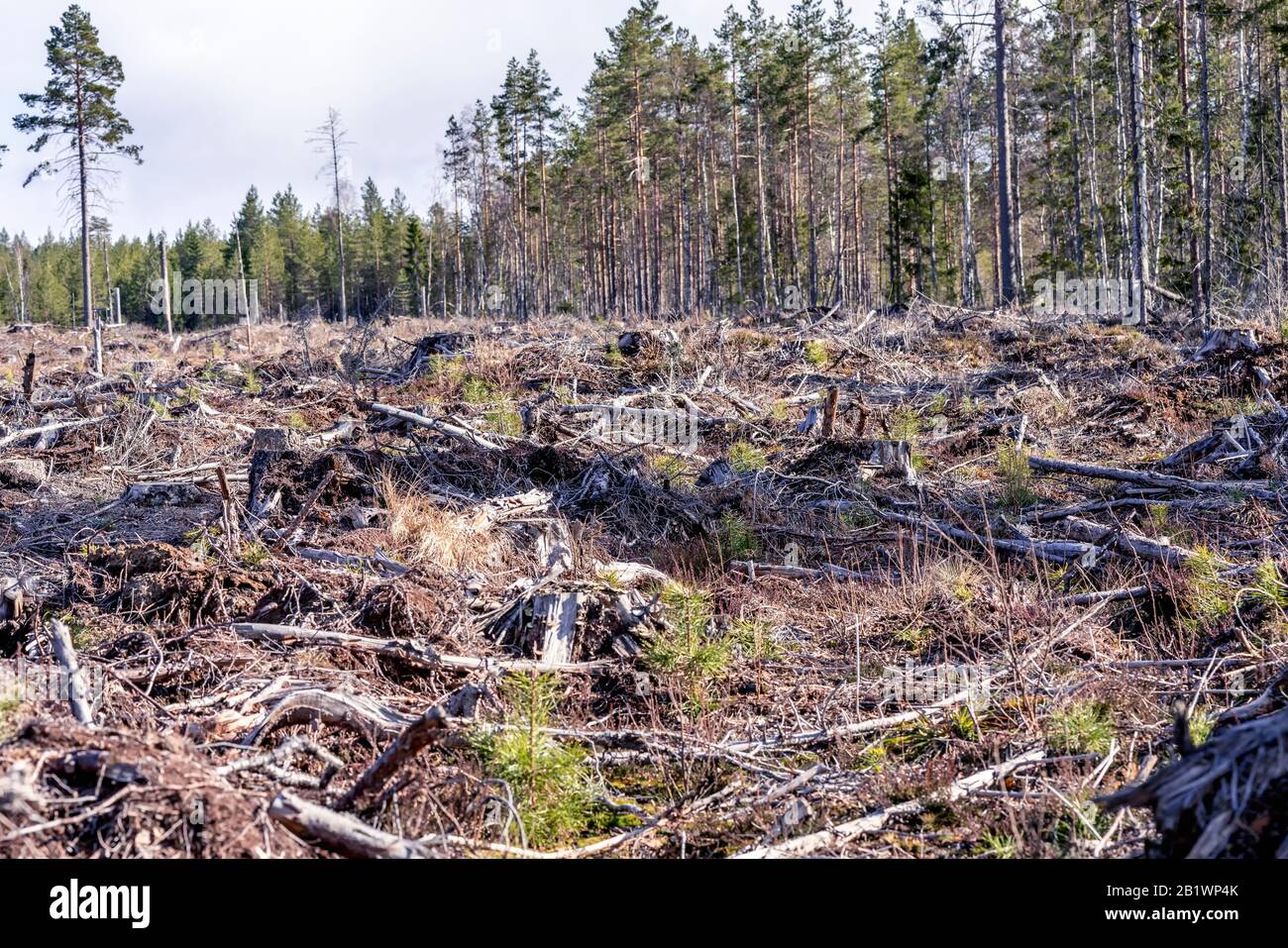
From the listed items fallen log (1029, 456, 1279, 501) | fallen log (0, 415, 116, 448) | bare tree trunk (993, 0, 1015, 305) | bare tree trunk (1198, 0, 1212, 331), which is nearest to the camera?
fallen log (1029, 456, 1279, 501)

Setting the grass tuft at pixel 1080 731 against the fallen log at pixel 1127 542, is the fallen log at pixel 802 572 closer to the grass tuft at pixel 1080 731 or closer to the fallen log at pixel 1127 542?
the fallen log at pixel 1127 542

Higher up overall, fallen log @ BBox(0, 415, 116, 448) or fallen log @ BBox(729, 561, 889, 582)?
fallen log @ BBox(0, 415, 116, 448)

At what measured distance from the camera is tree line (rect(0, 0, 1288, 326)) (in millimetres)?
22483

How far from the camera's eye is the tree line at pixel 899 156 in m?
22.5

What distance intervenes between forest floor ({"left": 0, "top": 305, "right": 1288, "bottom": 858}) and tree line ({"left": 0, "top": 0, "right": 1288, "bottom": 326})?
9830mm

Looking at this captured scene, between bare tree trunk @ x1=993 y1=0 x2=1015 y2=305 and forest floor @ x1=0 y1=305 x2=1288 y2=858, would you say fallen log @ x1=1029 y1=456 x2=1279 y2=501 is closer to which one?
forest floor @ x1=0 y1=305 x2=1288 y2=858

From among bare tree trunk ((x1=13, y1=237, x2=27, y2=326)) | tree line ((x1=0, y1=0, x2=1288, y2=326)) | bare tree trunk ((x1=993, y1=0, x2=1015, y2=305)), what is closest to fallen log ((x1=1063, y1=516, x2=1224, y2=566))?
tree line ((x1=0, y1=0, x2=1288, y2=326))

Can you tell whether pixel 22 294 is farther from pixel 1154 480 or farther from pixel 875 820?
pixel 875 820

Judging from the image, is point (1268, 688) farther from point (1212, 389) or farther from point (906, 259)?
point (906, 259)

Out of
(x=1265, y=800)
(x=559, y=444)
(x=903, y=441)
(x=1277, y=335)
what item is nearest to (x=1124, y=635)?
(x=1265, y=800)

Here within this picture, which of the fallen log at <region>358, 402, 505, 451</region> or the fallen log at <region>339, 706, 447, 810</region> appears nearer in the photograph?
the fallen log at <region>339, 706, 447, 810</region>

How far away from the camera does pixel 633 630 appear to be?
421 cm

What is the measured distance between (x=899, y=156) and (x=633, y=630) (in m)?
41.4

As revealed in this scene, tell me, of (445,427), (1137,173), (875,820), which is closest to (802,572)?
(875,820)
